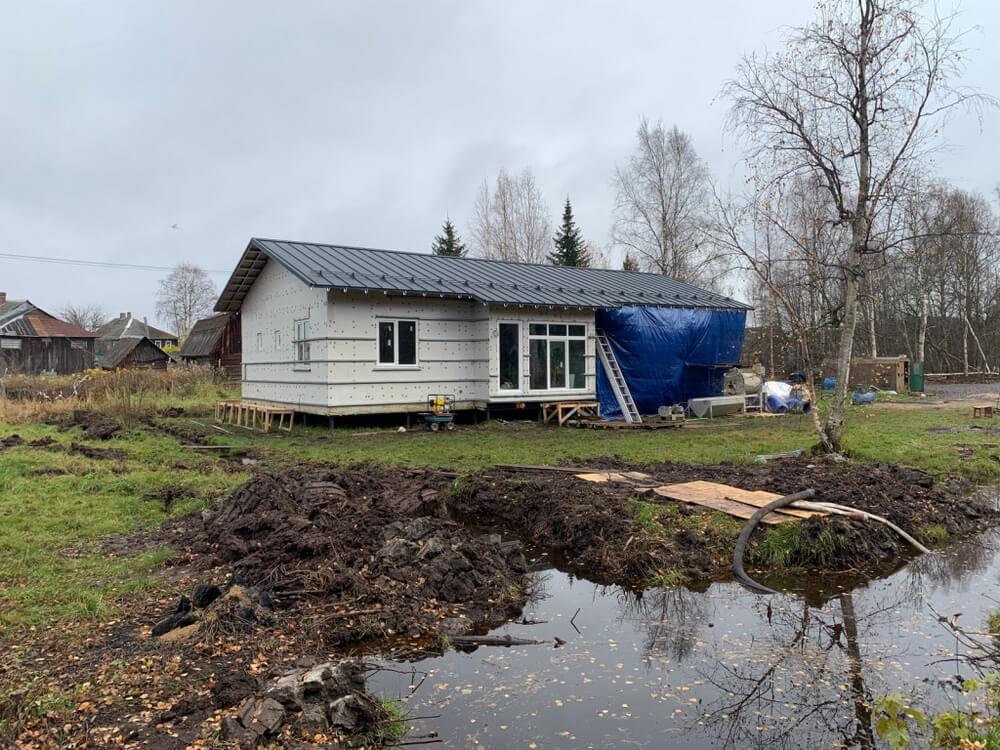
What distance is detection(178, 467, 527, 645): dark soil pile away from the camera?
5.31 m

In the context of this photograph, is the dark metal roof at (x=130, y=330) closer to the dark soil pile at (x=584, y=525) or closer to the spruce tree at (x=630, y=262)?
the spruce tree at (x=630, y=262)

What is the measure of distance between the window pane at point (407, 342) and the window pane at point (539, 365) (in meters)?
3.06

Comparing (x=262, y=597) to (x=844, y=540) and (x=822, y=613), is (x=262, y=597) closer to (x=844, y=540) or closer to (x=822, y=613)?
(x=822, y=613)

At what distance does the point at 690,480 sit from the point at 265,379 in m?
13.2

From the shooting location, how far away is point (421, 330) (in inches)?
659

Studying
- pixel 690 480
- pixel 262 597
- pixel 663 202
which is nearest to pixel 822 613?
pixel 690 480

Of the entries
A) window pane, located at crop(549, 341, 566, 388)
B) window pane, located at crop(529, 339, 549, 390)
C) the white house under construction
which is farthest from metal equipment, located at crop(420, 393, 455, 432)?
window pane, located at crop(549, 341, 566, 388)

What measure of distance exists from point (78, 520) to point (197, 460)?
14.1ft

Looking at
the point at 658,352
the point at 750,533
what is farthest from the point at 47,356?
the point at 750,533

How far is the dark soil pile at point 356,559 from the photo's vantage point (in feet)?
17.4

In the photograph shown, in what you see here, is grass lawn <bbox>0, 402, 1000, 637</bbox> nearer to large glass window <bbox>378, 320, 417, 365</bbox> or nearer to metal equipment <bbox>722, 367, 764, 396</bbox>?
large glass window <bbox>378, 320, 417, 365</bbox>

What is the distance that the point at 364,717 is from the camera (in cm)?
367

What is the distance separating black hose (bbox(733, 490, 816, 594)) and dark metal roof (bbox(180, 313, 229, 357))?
1341 inches

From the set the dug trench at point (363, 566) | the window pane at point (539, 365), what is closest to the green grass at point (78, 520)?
the dug trench at point (363, 566)
